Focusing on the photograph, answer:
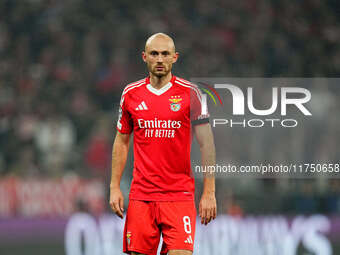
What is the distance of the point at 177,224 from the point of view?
454cm

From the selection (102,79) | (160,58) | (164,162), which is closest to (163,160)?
(164,162)

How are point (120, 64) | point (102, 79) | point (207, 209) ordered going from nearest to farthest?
point (207, 209)
point (102, 79)
point (120, 64)

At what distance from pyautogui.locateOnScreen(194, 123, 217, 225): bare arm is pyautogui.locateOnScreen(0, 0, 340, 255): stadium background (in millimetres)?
3554

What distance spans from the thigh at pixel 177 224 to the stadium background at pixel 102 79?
3521 millimetres

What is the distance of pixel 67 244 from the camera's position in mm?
8000

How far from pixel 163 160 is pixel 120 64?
592 cm

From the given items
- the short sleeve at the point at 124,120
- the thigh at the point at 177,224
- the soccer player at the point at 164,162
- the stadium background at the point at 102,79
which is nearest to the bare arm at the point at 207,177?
the soccer player at the point at 164,162

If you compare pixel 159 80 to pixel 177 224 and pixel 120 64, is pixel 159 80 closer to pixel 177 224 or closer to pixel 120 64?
pixel 177 224

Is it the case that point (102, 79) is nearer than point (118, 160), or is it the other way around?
point (118, 160)

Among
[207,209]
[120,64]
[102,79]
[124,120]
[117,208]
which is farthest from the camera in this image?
[120,64]

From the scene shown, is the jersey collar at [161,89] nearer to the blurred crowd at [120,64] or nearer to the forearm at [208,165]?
the forearm at [208,165]

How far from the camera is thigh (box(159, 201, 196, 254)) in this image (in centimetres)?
451

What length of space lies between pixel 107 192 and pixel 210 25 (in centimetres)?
404

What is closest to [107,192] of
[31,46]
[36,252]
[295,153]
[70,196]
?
[70,196]
